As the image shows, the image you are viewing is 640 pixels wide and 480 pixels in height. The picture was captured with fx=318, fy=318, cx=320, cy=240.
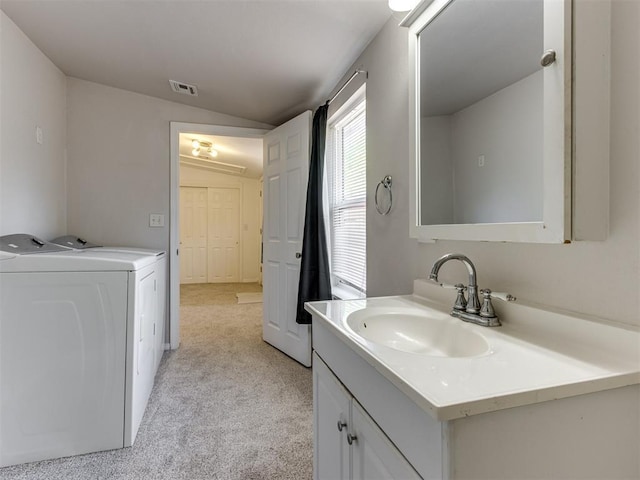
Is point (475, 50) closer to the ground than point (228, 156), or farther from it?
closer to the ground

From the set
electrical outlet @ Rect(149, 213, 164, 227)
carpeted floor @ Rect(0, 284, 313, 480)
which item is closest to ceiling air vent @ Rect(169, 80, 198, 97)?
electrical outlet @ Rect(149, 213, 164, 227)

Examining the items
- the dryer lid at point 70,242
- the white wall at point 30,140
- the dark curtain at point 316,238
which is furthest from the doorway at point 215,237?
the dark curtain at point 316,238

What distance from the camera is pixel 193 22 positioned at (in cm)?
174

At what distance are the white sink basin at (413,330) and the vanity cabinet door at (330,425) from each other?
0.19 m

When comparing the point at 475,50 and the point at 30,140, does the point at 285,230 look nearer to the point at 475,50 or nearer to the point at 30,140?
the point at 30,140

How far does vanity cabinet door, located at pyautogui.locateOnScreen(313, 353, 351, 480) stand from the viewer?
2.95 feet

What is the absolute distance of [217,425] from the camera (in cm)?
173

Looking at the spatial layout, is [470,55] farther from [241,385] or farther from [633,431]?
[241,385]

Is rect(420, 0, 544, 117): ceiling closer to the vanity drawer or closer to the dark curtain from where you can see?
the vanity drawer

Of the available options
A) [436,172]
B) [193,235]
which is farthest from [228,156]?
[436,172]

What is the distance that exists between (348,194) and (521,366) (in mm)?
1797

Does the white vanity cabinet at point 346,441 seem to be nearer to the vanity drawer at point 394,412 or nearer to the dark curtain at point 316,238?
the vanity drawer at point 394,412

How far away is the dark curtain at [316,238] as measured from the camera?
2.27m

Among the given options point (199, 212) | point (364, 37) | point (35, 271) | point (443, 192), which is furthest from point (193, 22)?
point (199, 212)
